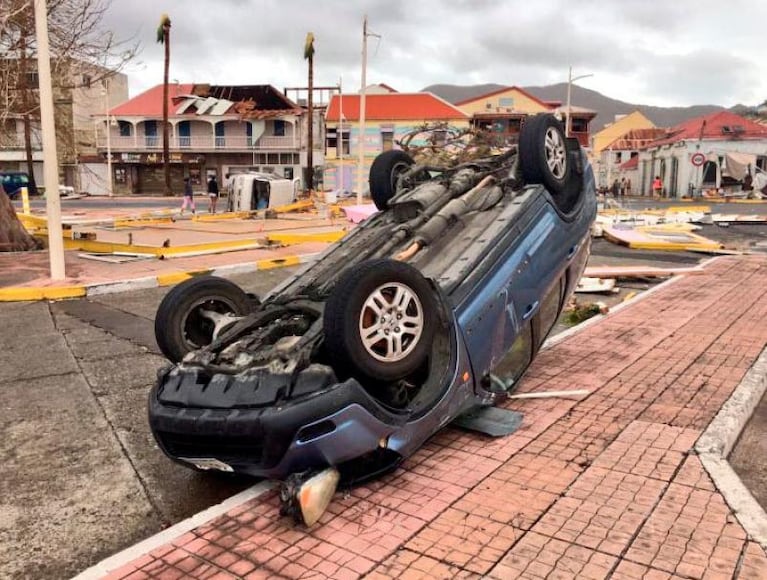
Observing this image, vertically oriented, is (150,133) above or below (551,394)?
above

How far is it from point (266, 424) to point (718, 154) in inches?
1936

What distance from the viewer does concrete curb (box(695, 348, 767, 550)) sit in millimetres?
3428

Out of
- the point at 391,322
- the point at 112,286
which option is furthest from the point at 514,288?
the point at 112,286

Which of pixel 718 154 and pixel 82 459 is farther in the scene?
pixel 718 154

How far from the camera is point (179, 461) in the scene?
12.3ft

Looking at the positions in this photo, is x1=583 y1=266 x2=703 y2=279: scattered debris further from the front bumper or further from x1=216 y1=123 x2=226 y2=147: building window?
x1=216 y1=123 x2=226 y2=147: building window

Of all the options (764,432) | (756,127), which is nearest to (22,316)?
(764,432)

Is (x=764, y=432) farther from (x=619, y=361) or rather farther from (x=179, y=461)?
(x=179, y=461)

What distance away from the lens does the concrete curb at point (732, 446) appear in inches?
135

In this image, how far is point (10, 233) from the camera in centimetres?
1524

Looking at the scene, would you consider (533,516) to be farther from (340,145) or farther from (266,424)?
(340,145)

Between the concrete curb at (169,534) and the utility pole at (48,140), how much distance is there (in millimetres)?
8740

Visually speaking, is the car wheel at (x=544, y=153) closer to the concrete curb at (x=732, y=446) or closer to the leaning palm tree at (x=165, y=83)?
the concrete curb at (x=732, y=446)

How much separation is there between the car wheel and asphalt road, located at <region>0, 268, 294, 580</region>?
306cm
